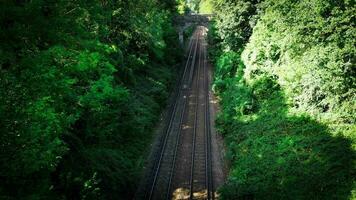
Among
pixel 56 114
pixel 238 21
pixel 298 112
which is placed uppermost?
pixel 238 21

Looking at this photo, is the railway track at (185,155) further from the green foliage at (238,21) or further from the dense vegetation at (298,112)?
the green foliage at (238,21)

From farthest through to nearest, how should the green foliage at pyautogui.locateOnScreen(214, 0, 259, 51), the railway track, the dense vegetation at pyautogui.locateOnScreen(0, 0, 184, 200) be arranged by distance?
the green foliage at pyautogui.locateOnScreen(214, 0, 259, 51) < the railway track < the dense vegetation at pyautogui.locateOnScreen(0, 0, 184, 200)

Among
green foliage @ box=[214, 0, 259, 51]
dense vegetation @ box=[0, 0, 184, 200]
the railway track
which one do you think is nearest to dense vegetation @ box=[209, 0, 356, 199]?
the railway track

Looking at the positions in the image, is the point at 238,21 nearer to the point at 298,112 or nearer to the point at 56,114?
the point at 298,112

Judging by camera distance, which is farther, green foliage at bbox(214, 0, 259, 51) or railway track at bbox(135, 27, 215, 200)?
green foliage at bbox(214, 0, 259, 51)

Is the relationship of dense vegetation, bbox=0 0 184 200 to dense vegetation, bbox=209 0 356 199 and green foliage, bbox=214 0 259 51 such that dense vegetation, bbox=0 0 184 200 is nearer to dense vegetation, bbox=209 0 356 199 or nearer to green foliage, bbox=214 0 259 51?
dense vegetation, bbox=209 0 356 199

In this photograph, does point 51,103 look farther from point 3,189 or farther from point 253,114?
point 253,114

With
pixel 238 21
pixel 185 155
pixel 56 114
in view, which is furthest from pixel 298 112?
pixel 238 21

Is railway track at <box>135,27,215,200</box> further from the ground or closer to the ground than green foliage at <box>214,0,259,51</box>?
closer to the ground
